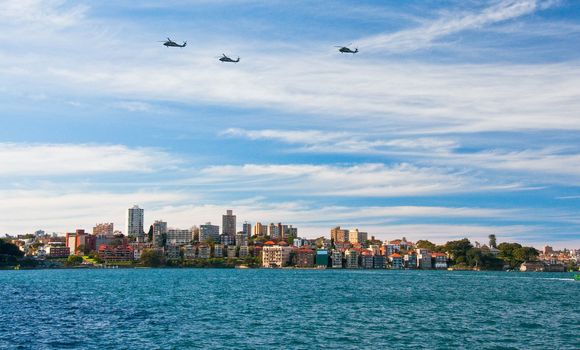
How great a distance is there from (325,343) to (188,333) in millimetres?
10063

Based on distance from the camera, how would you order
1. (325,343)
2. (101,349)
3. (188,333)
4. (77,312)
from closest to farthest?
1. (101,349)
2. (325,343)
3. (188,333)
4. (77,312)

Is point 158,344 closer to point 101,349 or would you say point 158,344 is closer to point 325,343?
point 101,349

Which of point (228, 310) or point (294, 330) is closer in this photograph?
point (294, 330)

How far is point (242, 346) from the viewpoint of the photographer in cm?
3997

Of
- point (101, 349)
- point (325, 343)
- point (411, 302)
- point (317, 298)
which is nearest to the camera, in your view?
point (101, 349)

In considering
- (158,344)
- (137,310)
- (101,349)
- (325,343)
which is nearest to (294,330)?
(325,343)

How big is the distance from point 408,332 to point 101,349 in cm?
2117

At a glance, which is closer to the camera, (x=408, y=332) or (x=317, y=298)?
(x=408, y=332)

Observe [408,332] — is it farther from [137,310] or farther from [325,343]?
[137,310]

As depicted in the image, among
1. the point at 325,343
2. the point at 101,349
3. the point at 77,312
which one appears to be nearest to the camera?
the point at 101,349

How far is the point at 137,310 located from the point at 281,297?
79.5ft

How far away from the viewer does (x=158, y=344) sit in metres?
39.9

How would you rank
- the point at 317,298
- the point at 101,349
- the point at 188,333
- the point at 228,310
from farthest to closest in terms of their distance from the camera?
the point at 317,298
the point at 228,310
the point at 188,333
the point at 101,349

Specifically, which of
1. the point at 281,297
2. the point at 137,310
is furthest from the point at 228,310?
the point at 281,297
